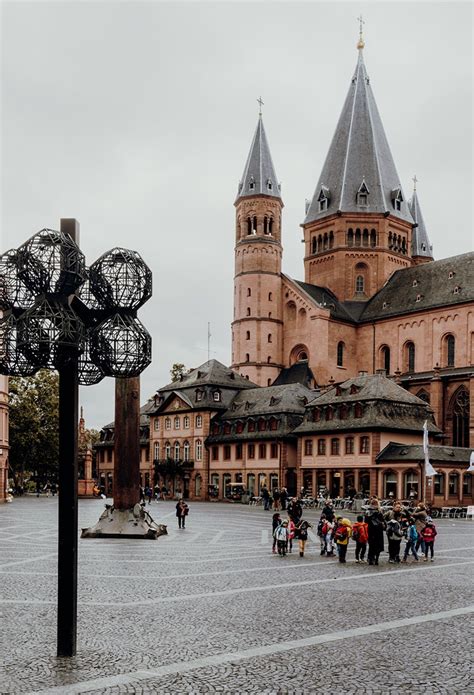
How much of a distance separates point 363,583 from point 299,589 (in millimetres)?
2062

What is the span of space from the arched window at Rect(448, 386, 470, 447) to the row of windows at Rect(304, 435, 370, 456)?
15510 mm

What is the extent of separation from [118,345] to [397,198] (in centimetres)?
9559

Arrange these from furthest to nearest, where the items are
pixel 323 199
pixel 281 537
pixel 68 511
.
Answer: pixel 323 199
pixel 281 537
pixel 68 511

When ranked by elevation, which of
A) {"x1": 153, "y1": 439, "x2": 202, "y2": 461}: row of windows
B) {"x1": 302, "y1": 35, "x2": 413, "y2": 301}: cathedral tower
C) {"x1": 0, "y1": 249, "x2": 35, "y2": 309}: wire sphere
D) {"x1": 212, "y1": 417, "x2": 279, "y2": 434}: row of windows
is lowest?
{"x1": 153, "y1": 439, "x2": 202, "y2": 461}: row of windows

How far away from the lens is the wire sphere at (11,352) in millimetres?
11477

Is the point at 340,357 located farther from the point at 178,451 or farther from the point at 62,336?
the point at 62,336

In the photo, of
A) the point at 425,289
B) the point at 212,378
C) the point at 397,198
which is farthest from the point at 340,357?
the point at 397,198

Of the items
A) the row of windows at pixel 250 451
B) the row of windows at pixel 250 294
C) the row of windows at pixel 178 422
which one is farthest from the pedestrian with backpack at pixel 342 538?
the row of windows at pixel 250 294

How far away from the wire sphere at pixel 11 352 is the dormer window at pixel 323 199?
315 ft

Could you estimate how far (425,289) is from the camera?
9406cm

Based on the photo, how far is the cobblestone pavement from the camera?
10594mm

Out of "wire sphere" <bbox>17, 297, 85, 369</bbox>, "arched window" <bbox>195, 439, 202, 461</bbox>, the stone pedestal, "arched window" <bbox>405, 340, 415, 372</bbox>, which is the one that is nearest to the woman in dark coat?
the stone pedestal

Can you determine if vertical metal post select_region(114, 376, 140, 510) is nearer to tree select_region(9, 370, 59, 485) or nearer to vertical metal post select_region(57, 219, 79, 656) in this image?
vertical metal post select_region(57, 219, 79, 656)

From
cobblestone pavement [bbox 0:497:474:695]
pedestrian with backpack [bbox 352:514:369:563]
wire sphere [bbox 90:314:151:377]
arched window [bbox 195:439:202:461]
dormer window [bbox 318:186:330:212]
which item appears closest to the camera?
cobblestone pavement [bbox 0:497:474:695]
